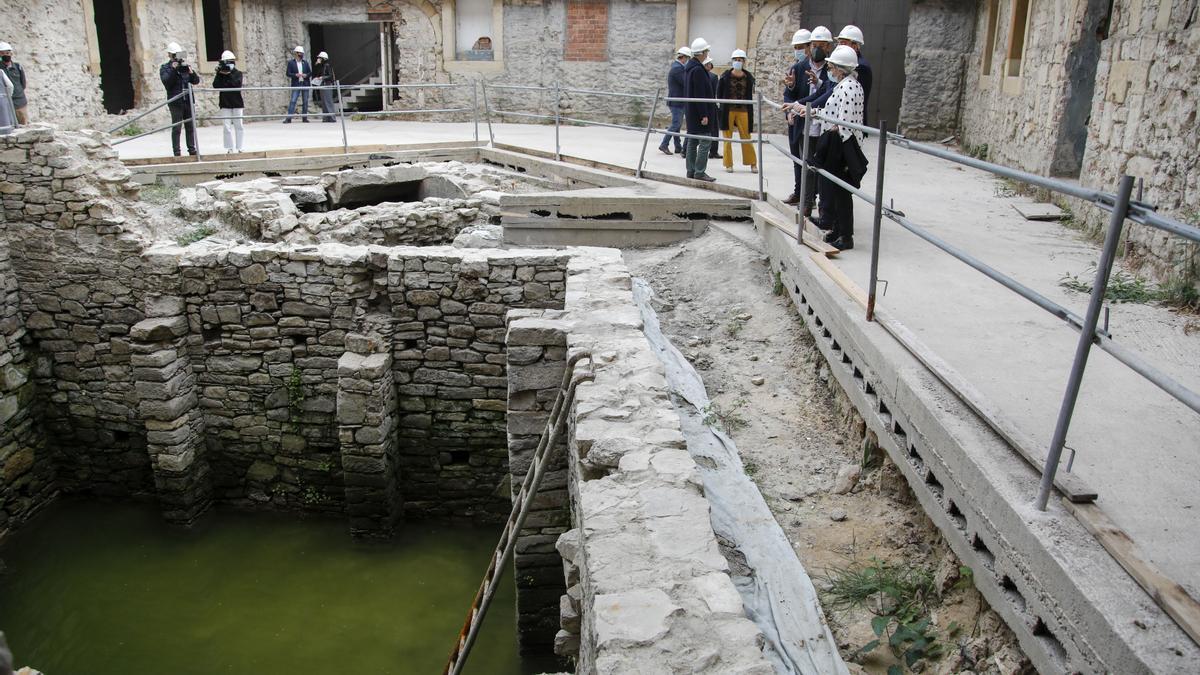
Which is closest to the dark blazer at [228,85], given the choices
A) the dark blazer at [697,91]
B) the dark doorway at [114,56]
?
the dark doorway at [114,56]

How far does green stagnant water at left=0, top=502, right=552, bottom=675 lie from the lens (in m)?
6.66

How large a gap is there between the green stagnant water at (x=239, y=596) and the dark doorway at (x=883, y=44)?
1220 cm

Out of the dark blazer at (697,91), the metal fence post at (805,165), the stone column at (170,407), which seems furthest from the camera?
the dark blazer at (697,91)

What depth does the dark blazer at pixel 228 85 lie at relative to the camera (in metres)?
13.3

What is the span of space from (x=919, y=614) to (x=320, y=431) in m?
6.39

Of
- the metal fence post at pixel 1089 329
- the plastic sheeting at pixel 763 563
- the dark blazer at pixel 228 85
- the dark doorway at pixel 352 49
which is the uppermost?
the dark doorway at pixel 352 49

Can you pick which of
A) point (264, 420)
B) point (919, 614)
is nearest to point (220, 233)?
point (264, 420)

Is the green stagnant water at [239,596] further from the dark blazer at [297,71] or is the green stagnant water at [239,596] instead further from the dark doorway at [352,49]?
the dark doorway at [352,49]

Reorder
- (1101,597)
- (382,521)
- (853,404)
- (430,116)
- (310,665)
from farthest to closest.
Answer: (430,116)
(382,521)
(310,665)
(853,404)
(1101,597)

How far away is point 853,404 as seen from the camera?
16.5 feet

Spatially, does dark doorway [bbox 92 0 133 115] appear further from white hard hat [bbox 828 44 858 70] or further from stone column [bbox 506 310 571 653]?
white hard hat [bbox 828 44 858 70]

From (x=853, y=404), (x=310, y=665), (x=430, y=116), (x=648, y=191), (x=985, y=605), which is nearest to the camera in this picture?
(x=985, y=605)

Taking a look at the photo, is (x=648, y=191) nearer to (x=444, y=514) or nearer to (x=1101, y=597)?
(x=444, y=514)

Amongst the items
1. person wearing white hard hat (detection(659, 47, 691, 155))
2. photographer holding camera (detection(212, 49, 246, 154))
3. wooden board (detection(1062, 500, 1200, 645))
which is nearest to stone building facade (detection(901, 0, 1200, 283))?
wooden board (detection(1062, 500, 1200, 645))
